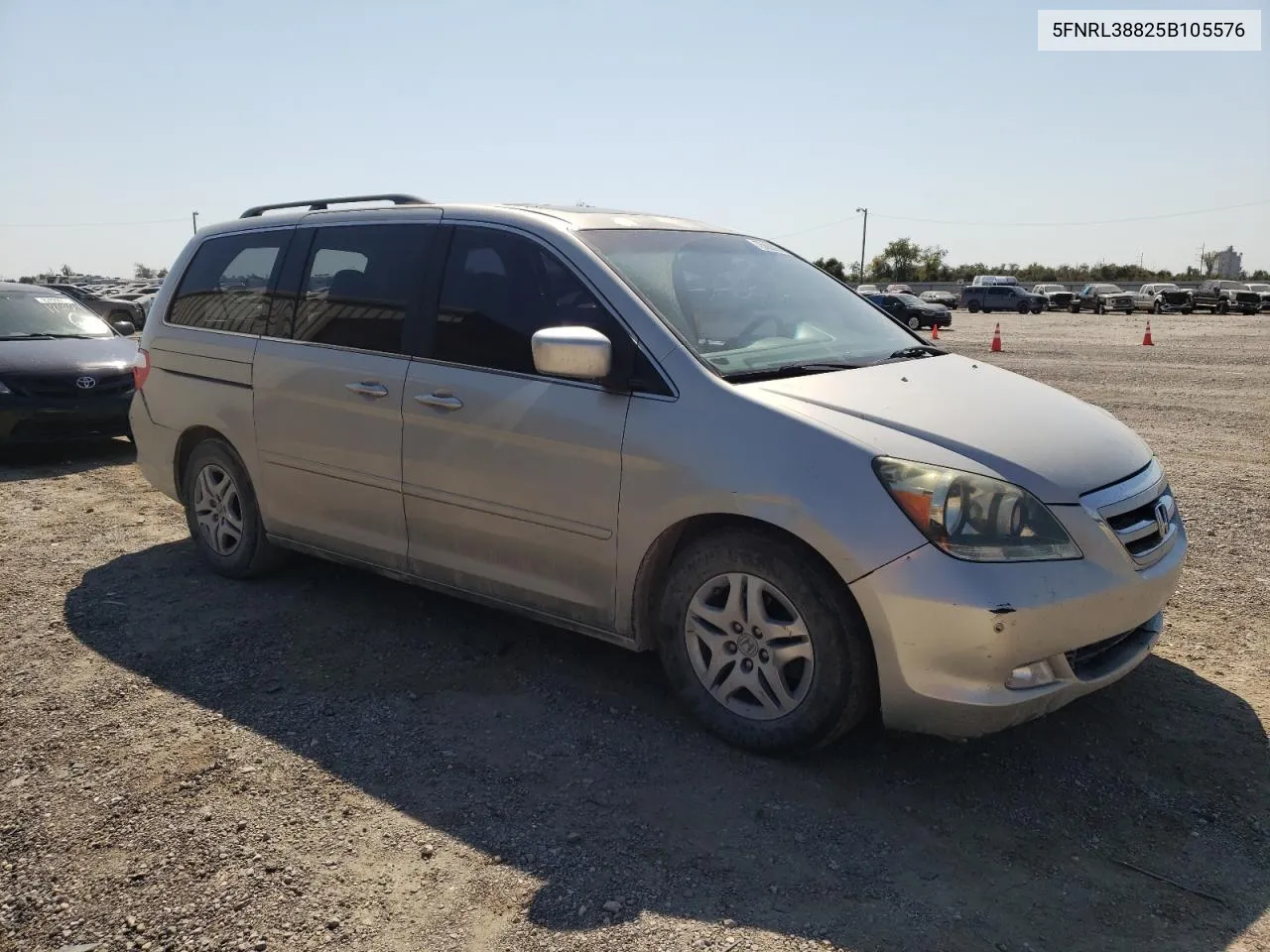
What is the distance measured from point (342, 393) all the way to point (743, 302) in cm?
Result: 183

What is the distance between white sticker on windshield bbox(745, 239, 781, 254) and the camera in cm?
477

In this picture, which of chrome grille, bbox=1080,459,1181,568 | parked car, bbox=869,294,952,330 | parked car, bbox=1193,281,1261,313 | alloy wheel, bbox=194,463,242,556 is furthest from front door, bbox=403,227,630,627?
parked car, bbox=1193,281,1261,313

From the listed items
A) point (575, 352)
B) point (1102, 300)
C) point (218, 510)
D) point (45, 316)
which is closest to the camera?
point (575, 352)

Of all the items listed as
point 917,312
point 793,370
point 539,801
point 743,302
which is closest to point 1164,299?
point 917,312

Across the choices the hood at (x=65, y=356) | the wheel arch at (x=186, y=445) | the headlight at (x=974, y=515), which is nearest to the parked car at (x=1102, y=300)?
the hood at (x=65, y=356)

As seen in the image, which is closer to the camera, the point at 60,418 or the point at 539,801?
the point at 539,801

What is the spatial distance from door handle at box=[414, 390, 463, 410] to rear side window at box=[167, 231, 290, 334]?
53.8 inches

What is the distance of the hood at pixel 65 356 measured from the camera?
8781 mm

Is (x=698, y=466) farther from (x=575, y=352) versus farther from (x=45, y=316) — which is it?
(x=45, y=316)

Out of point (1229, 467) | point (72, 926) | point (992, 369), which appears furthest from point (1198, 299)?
point (72, 926)

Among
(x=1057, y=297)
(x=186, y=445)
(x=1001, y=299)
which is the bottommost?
(x=186, y=445)

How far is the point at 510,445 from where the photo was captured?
13.0 feet

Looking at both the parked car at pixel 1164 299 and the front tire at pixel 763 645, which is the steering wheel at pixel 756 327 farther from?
the parked car at pixel 1164 299

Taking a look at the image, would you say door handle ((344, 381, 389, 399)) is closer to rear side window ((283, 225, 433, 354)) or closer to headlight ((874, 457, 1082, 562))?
rear side window ((283, 225, 433, 354))
